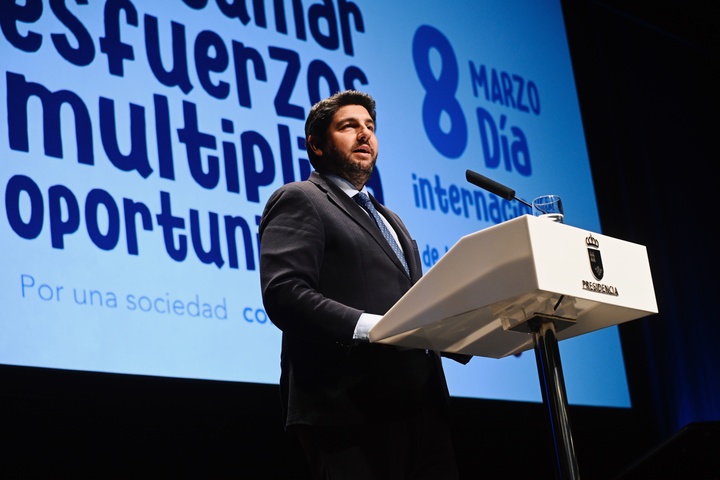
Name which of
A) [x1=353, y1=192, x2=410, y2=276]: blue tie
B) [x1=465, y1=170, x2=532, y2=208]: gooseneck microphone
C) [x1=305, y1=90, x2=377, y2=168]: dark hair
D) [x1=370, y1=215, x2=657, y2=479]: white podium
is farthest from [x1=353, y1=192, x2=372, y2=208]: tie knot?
[x1=370, y1=215, x2=657, y2=479]: white podium

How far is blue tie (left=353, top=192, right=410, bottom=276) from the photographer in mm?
2086

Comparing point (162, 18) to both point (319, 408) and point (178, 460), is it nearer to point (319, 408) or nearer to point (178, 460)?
point (178, 460)

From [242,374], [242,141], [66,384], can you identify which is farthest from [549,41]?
[66,384]

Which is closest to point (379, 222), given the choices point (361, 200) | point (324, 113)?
point (361, 200)

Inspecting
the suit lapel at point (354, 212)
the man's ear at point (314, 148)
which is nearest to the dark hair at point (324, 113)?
the man's ear at point (314, 148)

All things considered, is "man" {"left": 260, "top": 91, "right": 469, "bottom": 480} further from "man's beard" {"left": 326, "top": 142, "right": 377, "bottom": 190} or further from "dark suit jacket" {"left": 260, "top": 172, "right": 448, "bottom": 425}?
"man's beard" {"left": 326, "top": 142, "right": 377, "bottom": 190}

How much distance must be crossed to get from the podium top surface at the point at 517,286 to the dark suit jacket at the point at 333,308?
0.14 meters

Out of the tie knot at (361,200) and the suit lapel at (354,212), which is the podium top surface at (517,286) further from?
the tie knot at (361,200)

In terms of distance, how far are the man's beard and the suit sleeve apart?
0.18 metres

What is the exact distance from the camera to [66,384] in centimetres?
277

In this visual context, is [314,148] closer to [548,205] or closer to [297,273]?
[297,273]

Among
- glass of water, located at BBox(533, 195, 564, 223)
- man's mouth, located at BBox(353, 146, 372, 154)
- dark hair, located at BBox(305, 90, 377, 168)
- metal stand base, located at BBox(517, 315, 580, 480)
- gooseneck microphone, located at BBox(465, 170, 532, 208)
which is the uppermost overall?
dark hair, located at BBox(305, 90, 377, 168)

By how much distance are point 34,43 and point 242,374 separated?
47.3 inches

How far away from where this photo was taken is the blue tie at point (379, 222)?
2086 millimetres
